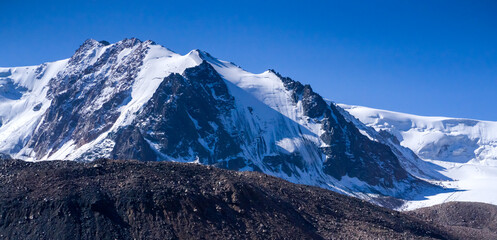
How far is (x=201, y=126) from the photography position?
Result: 505ft

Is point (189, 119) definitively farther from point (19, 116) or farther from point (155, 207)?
point (155, 207)

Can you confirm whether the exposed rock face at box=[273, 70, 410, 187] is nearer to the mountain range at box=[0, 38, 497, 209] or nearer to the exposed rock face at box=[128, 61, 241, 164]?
the mountain range at box=[0, 38, 497, 209]

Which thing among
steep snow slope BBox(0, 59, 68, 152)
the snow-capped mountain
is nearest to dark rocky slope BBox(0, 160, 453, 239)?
the snow-capped mountain

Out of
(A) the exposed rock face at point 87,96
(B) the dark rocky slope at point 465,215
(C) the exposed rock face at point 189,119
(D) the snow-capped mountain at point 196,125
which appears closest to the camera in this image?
(B) the dark rocky slope at point 465,215

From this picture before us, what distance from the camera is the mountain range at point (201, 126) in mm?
145625

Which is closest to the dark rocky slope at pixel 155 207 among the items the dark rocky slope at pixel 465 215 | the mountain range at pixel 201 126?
the dark rocky slope at pixel 465 215

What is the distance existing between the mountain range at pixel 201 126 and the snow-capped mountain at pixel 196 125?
0.96 ft

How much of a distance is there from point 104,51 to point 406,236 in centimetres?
16423

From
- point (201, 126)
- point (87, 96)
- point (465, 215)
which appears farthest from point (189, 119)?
point (465, 215)

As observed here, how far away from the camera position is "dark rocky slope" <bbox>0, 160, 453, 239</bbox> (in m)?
33.0

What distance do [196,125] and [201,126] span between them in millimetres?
1197

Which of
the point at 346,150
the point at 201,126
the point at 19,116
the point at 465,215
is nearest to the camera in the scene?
the point at 465,215

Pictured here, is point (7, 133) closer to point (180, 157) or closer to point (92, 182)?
point (180, 157)

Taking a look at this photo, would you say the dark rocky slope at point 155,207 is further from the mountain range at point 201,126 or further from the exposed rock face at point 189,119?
the exposed rock face at point 189,119
